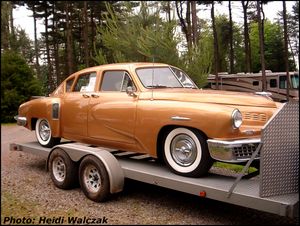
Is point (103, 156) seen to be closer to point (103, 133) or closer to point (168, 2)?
point (103, 133)

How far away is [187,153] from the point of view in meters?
4.89

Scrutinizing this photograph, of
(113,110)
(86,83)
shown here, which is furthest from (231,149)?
(86,83)

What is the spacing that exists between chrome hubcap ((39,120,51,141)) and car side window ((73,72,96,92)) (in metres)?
0.90

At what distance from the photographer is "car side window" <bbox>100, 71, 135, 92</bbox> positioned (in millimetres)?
6031

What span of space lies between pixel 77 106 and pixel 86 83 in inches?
19.5

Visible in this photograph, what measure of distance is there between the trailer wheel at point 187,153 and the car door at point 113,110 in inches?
28.1

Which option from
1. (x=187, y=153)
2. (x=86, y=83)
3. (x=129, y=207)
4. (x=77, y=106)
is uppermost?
(x=86, y=83)

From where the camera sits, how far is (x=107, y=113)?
588 centimetres

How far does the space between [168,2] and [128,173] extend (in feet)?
27.4

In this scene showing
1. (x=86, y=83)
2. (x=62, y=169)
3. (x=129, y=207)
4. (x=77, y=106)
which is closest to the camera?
(x=129, y=207)

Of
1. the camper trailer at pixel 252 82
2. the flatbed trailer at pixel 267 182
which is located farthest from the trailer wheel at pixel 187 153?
the camper trailer at pixel 252 82

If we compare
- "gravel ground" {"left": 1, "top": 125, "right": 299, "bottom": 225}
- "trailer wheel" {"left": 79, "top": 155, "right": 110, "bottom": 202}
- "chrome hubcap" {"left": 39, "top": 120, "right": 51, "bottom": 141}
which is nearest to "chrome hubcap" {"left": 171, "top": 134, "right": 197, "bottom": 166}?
"gravel ground" {"left": 1, "top": 125, "right": 299, "bottom": 225}

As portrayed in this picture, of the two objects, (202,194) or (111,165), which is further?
(111,165)

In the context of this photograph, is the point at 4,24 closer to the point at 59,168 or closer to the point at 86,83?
the point at 59,168
